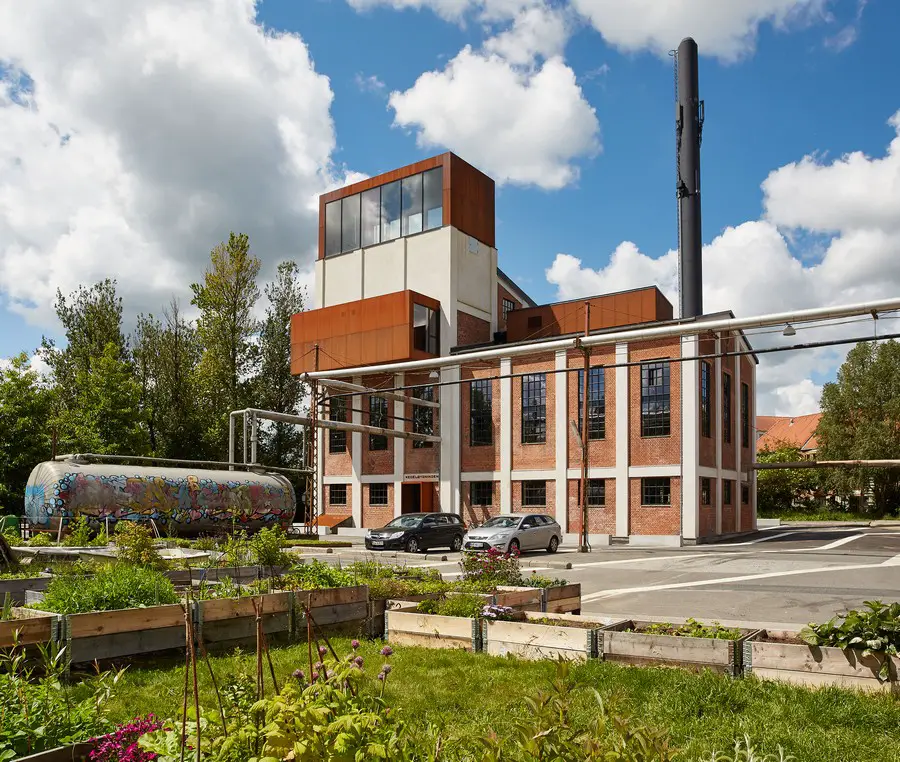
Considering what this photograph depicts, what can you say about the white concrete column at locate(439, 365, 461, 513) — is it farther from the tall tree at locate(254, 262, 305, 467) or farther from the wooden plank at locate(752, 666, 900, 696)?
the wooden plank at locate(752, 666, 900, 696)

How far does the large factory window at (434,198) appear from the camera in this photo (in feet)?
133

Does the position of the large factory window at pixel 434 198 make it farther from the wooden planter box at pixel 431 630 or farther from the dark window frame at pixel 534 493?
the wooden planter box at pixel 431 630

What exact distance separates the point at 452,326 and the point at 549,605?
1209 inches

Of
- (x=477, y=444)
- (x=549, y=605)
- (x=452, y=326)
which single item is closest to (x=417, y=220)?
(x=452, y=326)

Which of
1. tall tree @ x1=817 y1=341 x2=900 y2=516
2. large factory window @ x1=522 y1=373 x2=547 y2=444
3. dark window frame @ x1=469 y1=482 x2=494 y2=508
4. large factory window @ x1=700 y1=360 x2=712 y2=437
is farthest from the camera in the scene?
tall tree @ x1=817 y1=341 x2=900 y2=516

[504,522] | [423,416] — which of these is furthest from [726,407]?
[504,522]

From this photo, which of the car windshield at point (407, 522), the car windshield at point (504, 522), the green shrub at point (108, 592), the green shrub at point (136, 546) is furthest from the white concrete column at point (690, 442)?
the green shrub at point (108, 592)

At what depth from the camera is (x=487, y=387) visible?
3850 centimetres

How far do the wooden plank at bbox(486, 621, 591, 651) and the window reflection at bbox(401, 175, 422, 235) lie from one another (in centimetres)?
3519

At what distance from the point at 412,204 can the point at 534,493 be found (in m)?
17.0

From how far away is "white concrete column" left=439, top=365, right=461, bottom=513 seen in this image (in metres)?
38.3

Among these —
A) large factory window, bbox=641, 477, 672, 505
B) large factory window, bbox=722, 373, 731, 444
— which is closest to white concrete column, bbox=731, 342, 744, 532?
large factory window, bbox=722, 373, 731, 444

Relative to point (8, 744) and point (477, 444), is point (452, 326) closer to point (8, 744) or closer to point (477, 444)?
point (477, 444)

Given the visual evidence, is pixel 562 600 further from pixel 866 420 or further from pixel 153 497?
pixel 866 420
